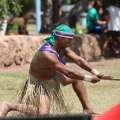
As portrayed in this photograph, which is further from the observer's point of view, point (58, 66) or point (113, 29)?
point (113, 29)

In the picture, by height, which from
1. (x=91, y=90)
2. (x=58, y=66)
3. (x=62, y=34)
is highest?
(x=62, y=34)

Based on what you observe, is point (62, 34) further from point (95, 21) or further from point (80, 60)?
point (95, 21)

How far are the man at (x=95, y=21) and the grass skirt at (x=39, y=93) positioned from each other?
7.96 metres

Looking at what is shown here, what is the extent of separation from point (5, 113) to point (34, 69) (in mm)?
683

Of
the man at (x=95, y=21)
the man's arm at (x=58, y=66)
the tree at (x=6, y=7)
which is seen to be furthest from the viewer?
the man at (x=95, y=21)

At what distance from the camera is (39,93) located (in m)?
7.55

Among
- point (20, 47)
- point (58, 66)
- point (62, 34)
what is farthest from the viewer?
point (20, 47)

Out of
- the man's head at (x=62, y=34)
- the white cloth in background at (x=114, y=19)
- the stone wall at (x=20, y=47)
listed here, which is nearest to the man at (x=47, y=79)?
the man's head at (x=62, y=34)

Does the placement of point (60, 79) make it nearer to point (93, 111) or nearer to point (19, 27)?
point (93, 111)

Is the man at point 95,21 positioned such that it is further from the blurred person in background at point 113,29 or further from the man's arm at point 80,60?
the man's arm at point 80,60

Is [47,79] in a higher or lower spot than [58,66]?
lower

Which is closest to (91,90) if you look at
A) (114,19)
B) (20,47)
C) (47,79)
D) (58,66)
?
(20,47)

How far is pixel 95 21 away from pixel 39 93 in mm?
8321

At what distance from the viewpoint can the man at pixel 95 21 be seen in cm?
1561
